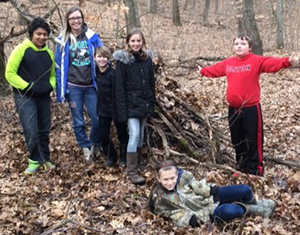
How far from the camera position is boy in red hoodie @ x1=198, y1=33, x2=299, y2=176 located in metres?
5.08

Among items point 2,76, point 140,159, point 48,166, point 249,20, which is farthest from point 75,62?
point 249,20

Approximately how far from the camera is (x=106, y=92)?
211 inches

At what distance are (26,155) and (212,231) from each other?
3.63 meters

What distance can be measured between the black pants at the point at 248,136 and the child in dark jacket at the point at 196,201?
1138 mm

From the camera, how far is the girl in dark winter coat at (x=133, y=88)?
5129 mm

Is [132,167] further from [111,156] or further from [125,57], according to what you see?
[125,57]

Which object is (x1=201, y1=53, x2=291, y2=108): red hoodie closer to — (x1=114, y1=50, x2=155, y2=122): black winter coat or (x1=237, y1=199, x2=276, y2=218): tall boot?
(x1=114, y1=50, x2=155, y2=122): black winter coat

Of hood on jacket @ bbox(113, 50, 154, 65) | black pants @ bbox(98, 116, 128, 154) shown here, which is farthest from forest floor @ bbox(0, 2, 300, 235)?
hood on jacket @ bbox(113, 50, 154, 65)

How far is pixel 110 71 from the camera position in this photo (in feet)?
17.6

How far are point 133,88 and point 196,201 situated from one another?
5.81 feet

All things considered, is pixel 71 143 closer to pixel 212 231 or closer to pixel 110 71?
pixel 110 71

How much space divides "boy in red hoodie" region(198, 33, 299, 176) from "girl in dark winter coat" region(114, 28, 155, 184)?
1.08 metres

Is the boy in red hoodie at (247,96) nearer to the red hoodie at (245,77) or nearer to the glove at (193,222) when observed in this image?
the red hoodie at (245,77)

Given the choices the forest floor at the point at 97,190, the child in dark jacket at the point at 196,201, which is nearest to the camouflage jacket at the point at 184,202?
the child in dark jacket at the point at 196,201
